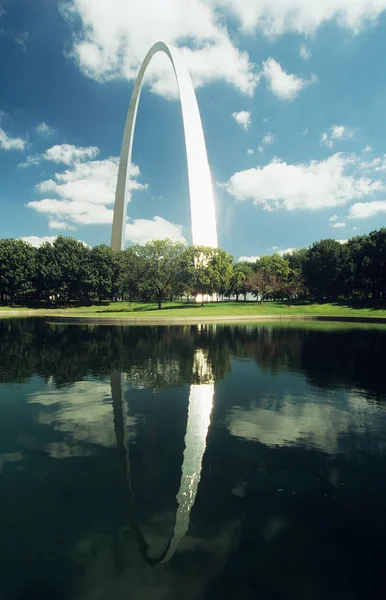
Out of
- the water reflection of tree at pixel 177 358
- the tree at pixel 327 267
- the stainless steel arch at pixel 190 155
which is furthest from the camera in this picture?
the tree at pixel 327 267

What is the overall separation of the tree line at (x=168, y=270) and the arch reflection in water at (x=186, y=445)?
4906cm

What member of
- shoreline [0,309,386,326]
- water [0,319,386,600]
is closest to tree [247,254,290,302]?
shoreline [0,309,386,326]

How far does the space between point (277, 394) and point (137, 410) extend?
4221 millimetres

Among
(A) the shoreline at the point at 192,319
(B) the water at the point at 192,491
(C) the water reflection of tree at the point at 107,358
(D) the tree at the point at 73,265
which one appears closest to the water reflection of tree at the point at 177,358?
(C) the water reflection of tree at the point at 107,358

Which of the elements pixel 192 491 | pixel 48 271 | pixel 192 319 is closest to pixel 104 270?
pixel 48 271

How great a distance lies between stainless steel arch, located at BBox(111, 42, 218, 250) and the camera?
5888 cm

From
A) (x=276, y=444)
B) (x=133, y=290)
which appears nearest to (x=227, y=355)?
(x=276, y=444)

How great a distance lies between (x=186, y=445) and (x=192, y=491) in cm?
171

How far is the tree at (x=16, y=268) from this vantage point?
7431cm

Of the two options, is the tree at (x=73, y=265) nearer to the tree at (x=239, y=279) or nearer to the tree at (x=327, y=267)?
the tree at (x=239, y=279)

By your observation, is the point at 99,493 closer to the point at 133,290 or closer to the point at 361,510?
the point at 361,510

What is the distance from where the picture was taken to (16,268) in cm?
7562

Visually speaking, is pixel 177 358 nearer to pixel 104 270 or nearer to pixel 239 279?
pixel 104 270

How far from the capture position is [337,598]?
11.6 feet
